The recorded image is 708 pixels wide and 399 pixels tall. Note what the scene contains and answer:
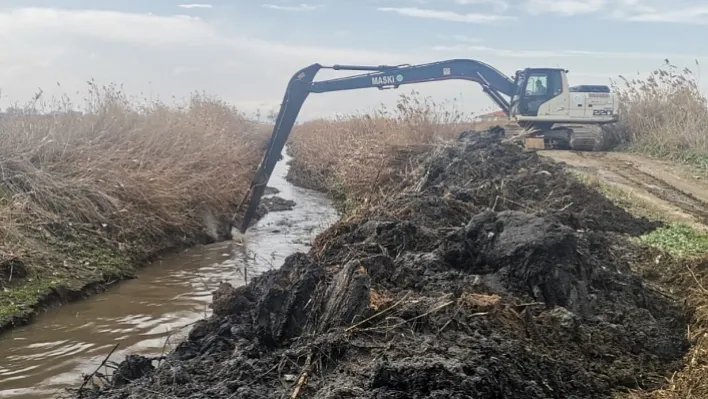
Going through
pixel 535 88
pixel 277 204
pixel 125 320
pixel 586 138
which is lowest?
pixel 125 320

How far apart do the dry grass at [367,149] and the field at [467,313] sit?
11.0ft

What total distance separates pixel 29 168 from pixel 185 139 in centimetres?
476

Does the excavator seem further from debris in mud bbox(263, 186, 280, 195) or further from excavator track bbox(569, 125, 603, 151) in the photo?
debris in mud bbox(263, 186, 280, 195)

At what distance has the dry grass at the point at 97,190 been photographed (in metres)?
9.48

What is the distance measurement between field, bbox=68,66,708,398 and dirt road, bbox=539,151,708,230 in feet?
0.90

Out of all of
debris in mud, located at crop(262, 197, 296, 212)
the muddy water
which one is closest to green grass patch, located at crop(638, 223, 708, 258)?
the muddy water

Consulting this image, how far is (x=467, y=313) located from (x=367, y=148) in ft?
35.0

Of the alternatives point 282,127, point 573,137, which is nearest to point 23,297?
point 282,127

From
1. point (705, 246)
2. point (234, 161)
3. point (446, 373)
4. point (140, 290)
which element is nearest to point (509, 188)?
point (705, 246)

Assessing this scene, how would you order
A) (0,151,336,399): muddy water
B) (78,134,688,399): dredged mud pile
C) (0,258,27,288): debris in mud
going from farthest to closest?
1. (0,258,27,288): debris in mud
2. (0,151,336,399): muddy water
3. (78,134,688,399): dredged mud pile

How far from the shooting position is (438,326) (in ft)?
16.0

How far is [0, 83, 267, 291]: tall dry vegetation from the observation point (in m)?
10.1

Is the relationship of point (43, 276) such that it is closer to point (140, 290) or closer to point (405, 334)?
point (140, 290)

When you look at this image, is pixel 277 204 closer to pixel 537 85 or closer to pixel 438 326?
pixel 537 85
